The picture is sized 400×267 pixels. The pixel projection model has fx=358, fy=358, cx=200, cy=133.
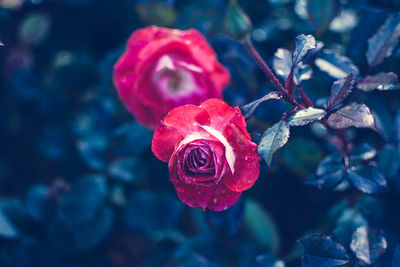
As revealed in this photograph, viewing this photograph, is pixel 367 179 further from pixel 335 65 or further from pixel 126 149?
pixel 126 149

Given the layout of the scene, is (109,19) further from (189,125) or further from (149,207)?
(189,125)

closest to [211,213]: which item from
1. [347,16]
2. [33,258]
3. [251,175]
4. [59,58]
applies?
[251,175]

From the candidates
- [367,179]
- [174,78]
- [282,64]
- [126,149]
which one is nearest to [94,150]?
[126,149]

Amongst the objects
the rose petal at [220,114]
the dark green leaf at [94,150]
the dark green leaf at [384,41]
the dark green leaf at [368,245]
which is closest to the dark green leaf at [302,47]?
the rose petal at [220,114]

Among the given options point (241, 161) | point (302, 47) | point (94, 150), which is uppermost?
point (302, 47)

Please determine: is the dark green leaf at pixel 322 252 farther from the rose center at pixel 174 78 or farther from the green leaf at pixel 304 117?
the rose center at pixel 174 78

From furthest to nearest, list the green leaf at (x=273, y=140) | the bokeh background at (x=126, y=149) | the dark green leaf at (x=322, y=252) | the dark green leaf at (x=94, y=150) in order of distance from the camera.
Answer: the dark green leaf at (x=94, y=150)
the bokeh background at (x=126, y=149)
the dark green leaf at (x=322, y=252)
the green leaf at (x=273, y=140)

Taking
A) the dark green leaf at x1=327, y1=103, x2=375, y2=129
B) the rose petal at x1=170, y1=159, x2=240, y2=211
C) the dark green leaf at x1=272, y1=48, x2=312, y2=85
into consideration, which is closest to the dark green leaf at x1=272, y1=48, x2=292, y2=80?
the dark green leaf at x1=272, y1=48, x2=312, y2=85
